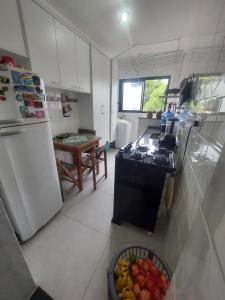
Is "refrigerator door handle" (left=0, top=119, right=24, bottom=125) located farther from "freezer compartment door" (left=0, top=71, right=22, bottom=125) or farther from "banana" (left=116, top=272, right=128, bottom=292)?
"banana" (left=116, top=272, right=128, bottom=292)

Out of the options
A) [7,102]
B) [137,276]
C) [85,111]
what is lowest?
[137,276]

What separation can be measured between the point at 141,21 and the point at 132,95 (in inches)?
79.1

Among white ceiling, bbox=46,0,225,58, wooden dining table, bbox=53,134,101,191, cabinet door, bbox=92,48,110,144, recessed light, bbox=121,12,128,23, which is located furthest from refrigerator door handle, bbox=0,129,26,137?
recessed light, bbox=121,12,128,23

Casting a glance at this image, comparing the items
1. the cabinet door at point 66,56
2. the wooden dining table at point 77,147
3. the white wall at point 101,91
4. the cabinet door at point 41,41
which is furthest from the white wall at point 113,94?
the cabinet door at point 41,41

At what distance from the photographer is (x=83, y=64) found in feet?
7.20

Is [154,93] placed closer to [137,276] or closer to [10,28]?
[10,28]

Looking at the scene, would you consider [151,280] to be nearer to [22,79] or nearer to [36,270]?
[36,270]

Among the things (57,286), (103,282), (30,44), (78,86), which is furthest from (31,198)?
(78,86)

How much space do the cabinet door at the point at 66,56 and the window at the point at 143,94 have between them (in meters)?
2.08

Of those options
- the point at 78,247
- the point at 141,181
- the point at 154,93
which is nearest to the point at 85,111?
the point at 141,181

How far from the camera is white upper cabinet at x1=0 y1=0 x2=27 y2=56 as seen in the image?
116cm

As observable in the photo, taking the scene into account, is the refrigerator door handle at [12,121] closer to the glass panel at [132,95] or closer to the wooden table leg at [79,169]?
the wooden table leg at [79,169]

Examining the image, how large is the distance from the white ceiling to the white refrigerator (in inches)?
47.7

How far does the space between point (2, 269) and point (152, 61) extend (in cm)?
410
